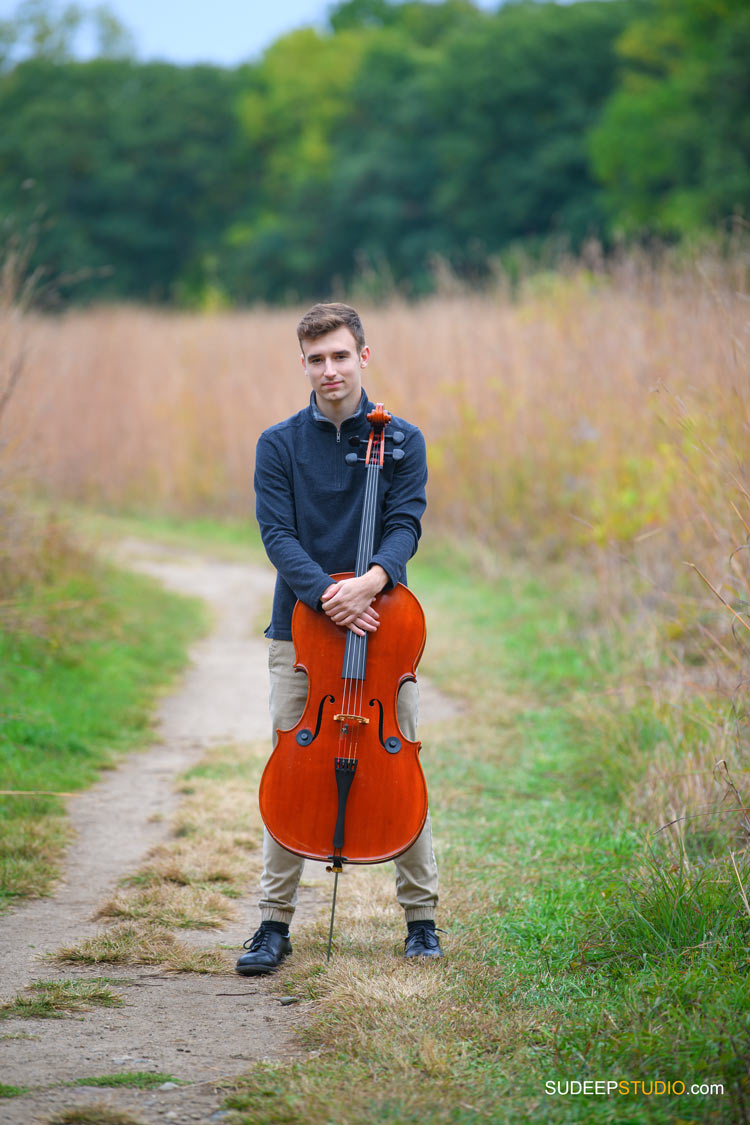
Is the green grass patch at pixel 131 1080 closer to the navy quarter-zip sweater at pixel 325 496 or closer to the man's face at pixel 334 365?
the navy quarter-zip sweater at pixel 325 496

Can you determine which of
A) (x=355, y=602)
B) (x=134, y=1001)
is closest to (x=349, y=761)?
(x=355, y=602)

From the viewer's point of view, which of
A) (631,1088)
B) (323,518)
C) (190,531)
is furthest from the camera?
(190,531)

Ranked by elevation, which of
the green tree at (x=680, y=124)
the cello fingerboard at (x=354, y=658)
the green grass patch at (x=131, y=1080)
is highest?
the green tree at (x=680, y=124)

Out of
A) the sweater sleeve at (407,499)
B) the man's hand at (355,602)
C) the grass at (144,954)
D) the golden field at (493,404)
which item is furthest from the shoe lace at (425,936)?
the golden field at (493,404)

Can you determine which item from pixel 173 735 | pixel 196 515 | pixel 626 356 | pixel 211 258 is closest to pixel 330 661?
pixel 173 735

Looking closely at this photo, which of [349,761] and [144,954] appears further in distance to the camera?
[144,954]

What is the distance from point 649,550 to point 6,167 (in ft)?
107

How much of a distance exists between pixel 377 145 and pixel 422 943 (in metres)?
29.0

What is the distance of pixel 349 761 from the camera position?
311cm

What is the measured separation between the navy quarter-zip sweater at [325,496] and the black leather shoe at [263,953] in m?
0.87

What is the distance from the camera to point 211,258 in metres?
33.8

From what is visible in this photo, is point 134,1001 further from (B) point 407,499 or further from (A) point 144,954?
(B) point 407,499

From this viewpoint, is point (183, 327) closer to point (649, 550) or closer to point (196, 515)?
point (196, 515)

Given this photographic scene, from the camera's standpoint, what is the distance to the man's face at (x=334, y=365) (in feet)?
11.2
